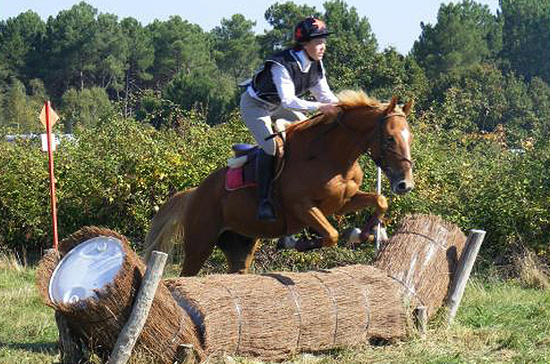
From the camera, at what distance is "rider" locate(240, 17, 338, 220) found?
8219mm

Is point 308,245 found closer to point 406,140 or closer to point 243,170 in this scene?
point 243,170

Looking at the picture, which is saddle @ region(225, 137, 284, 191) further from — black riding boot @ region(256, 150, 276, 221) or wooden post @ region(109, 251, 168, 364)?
wooden post @ region(109, 251, 168, 364)

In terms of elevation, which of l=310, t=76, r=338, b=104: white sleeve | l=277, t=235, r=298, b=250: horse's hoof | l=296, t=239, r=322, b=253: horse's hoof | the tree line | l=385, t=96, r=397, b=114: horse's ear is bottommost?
l=277, t=235, r=298, b=250: horse's hoof

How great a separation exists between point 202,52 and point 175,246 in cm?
8084

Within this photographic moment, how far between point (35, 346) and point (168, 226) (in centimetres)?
245

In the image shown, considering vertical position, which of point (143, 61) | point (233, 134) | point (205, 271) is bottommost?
point (205, 271)

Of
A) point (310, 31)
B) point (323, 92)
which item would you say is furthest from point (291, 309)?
point (310, 31)

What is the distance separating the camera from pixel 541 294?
1033cm

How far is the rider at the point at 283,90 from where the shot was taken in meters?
8.22

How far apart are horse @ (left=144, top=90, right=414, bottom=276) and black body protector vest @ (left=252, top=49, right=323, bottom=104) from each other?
0.32m

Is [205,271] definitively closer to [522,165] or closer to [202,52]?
[522,165]

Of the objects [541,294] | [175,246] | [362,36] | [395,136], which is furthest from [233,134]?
[362,36]

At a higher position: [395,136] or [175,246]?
[395,136]

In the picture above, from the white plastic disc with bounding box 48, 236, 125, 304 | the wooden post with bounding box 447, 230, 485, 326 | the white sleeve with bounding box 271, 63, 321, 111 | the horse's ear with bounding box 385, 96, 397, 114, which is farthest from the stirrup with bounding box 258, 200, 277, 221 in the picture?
the white plastic disc with bounding box 48, 236, 125, 304
